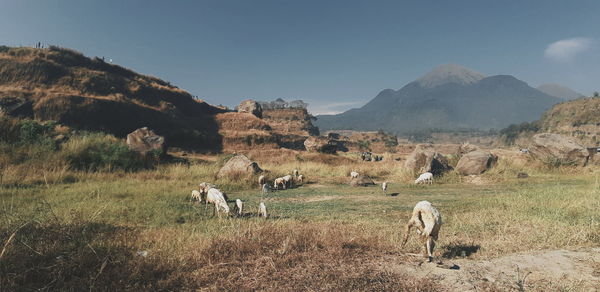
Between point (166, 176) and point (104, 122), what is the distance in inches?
1068

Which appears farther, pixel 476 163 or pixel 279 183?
pixel 476 163

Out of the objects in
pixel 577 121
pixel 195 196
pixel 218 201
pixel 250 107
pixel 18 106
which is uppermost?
pixel 250 107

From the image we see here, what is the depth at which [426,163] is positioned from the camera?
19.0 m

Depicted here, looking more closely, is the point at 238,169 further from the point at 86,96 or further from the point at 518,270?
the point at 86,96

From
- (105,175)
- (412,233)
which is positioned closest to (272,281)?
(412,233)

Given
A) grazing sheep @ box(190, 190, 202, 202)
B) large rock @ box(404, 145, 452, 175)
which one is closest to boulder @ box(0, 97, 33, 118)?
grazing sheep @ box(190, 190, 202, 202)

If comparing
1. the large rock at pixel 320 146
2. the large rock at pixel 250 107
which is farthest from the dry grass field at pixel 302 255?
the large rock at pixel 250 107

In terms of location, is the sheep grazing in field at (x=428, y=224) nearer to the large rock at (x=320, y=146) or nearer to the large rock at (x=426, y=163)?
the large rock at (x=426, y=163)

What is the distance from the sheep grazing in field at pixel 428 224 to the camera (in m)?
3.51

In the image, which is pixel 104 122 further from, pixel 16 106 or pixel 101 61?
pixel 101 61

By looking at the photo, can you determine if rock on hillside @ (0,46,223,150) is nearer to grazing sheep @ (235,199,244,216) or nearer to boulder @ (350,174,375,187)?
boulder @ (350,174,375,187)

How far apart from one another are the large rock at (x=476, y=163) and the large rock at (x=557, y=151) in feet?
16.1

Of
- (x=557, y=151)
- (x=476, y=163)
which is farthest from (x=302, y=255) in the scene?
(x=557, y=151)

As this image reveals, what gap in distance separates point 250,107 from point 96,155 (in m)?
58.4
